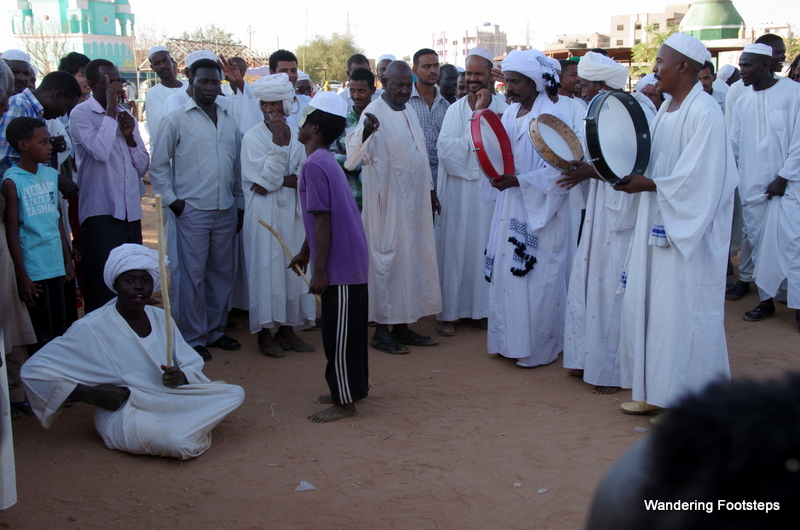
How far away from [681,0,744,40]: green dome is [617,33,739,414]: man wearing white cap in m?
35.8

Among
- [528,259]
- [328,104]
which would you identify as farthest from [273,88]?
[528,259]

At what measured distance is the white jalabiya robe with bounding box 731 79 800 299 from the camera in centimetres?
696

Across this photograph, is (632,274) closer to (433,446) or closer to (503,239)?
(503,239)

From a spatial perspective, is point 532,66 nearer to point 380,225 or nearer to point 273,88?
point 380,225

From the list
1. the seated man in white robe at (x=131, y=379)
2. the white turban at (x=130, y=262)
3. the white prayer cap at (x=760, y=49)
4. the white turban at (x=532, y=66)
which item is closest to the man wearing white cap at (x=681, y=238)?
the white turban at (x=532, y=66)

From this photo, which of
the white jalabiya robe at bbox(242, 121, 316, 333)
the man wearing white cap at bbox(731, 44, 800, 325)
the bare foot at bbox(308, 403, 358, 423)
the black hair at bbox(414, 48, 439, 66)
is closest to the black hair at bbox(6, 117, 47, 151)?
the white jalabiya robe at bbox(242, 121, 316, 333)

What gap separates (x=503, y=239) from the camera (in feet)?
19.0

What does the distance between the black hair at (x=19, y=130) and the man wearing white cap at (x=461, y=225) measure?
346cm

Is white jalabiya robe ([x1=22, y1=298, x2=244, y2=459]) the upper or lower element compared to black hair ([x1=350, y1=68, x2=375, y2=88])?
lower

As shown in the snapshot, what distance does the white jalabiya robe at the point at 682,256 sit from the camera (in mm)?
4328

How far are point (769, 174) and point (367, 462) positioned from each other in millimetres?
5420

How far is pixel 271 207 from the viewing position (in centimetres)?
602

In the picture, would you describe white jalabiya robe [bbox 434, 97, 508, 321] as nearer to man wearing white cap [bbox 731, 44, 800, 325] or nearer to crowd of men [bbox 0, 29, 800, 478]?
crowd of men [bbox 0, 29, 800, 478]

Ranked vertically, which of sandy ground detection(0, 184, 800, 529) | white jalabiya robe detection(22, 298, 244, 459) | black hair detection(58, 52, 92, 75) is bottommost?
sandy ground detection(0, 184, 800, 529)
